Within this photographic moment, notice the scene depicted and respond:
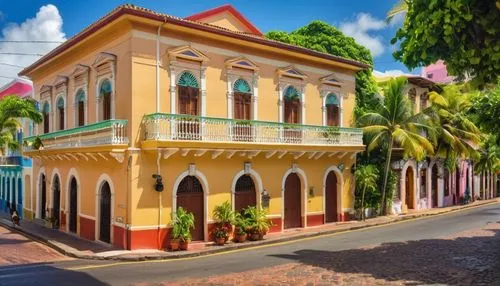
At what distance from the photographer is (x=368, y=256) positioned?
44.9 feet

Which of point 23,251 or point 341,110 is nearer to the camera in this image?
point 23,251

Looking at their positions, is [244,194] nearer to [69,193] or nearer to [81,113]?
[81,113]

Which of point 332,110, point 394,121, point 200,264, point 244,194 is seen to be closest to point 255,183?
point 244,194

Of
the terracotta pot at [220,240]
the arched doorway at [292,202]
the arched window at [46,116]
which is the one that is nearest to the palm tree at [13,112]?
the arched window at [46,116]

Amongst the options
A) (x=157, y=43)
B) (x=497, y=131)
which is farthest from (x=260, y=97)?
(x=497, y=131)

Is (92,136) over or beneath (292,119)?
beneath

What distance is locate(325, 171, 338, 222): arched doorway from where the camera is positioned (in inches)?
880

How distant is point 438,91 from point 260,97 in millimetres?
16866

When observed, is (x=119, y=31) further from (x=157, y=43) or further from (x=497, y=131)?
(x=497, y=131)

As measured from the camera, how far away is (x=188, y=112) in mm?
17344

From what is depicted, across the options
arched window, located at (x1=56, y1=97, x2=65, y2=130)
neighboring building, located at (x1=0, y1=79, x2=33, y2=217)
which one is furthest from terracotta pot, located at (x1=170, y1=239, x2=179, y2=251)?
neighboring building, located at (x1=0, y1=79, x2=33, y2=217)

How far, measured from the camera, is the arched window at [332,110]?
2231cm

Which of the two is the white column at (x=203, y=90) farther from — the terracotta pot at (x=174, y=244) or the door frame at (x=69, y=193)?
the door frame at (x=69, y=193)

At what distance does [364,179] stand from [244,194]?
6.73 m
